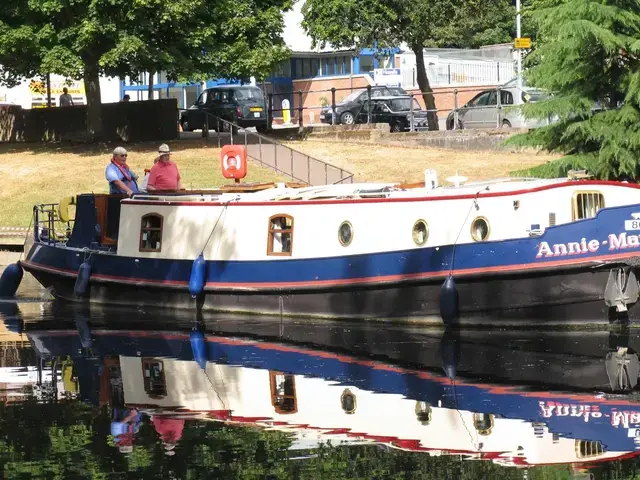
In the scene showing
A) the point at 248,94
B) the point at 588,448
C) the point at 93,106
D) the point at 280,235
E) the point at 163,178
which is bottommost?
the point at 588,448

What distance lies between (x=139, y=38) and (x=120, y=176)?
13.4 meters

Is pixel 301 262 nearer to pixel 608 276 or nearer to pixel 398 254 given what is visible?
pixel 398 254

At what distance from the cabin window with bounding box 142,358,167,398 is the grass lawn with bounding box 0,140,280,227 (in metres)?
14.3

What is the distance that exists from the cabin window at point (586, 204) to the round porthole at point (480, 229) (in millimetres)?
1161

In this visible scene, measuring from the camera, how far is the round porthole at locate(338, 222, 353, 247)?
19.8m

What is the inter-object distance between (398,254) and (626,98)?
512 cm

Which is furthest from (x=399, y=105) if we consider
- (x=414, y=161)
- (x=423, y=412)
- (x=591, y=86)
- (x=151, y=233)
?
(x=423, y=412)

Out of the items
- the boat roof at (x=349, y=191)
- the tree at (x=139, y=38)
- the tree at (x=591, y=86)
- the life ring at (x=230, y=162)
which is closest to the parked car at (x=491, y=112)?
the tree at (x=139, y=38)

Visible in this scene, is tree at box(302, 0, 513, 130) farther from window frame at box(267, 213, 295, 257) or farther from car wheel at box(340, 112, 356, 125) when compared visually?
window frame at box(267, 213, 295, 257)

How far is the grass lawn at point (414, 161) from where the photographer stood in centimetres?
3231

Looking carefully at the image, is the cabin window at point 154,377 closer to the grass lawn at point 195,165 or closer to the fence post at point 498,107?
the grass lawn at point 195,165

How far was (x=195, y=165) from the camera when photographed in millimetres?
35000

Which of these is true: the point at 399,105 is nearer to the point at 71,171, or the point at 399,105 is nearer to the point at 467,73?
the point at 71,171

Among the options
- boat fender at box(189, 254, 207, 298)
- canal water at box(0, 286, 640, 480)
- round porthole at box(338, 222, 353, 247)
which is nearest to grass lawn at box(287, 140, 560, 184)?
boat fender at box(189, 254, 207, 298)
